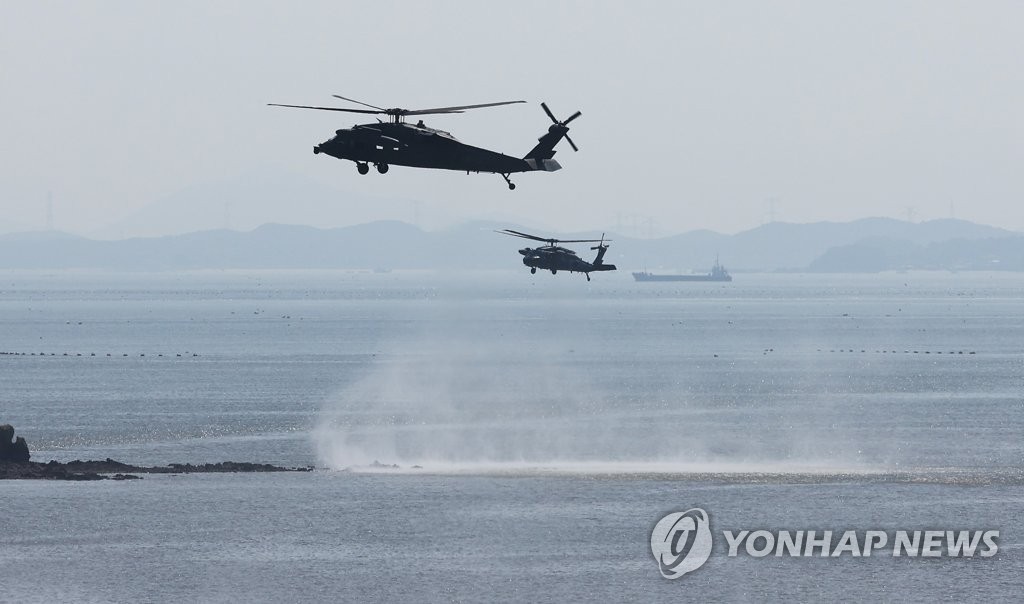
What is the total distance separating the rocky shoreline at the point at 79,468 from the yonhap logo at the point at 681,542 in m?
36.0

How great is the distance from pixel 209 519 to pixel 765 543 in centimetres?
3727

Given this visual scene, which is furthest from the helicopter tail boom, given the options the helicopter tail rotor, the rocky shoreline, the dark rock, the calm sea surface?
the dark rock

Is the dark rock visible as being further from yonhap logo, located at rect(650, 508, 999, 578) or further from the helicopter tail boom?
→ the helicopter tail boom

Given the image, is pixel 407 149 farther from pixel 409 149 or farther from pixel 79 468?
pixel 79 468

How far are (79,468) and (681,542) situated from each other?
170 ft

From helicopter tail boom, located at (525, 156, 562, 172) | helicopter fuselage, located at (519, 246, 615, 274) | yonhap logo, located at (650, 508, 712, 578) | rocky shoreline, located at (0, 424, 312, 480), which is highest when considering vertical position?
helicopter tail boom, located at (525, 156, 562, 172)

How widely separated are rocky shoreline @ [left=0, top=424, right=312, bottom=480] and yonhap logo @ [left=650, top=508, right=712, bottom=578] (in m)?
36.0

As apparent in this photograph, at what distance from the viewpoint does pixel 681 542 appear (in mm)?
93000

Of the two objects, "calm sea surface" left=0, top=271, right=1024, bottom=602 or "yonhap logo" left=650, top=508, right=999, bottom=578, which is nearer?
"calm sea surface" left=0, top=271, right=1024, bottom=602

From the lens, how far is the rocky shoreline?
376 ft

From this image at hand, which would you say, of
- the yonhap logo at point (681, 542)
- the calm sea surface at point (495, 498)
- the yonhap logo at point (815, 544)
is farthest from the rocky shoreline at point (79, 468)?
the yonhap logo at point (815, 544)

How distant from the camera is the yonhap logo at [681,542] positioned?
88562mm

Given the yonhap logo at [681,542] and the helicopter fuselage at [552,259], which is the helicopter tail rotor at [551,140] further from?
the helicopter fuselage at [552,259]

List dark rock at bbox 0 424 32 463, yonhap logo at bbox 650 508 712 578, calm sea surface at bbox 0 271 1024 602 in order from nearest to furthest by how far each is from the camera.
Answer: calm sea surface at bbox 0 271 1024 602 → yonhap logo at bbox 650 508 712 578 → dark rock at bbox 0 424 32 463
